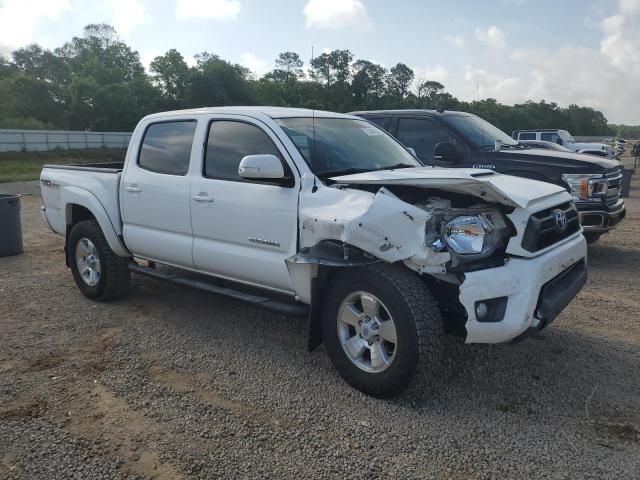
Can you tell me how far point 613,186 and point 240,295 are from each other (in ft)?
18.4

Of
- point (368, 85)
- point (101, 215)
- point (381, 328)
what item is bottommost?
point (381, 328)

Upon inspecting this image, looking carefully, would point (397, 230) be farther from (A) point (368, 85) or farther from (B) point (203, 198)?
(A) point (368, 85)

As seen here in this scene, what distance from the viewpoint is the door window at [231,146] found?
14.2 feet

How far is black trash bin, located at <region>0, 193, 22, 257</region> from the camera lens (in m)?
7.95

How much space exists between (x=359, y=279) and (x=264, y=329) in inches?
67.2

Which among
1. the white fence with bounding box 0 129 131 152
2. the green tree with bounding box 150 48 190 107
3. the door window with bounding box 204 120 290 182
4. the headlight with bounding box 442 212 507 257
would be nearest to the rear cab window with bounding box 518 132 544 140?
the door window with bounding box 204 120 290 182

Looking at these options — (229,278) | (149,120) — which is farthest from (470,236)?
(149,120)

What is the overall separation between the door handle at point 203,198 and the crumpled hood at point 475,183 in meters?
1.15

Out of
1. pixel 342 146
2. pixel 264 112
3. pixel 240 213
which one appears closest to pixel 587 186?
pixel 342 146

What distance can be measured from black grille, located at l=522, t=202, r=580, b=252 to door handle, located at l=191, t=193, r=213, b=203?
2435mm

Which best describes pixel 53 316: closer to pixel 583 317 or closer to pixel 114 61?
pixel 583 317

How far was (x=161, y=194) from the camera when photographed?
491cm

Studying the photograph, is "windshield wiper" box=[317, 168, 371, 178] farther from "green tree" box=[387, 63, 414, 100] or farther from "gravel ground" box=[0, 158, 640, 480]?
"green tree" box=[387, 63, 414, 100]

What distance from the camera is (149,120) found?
544 centimetres
